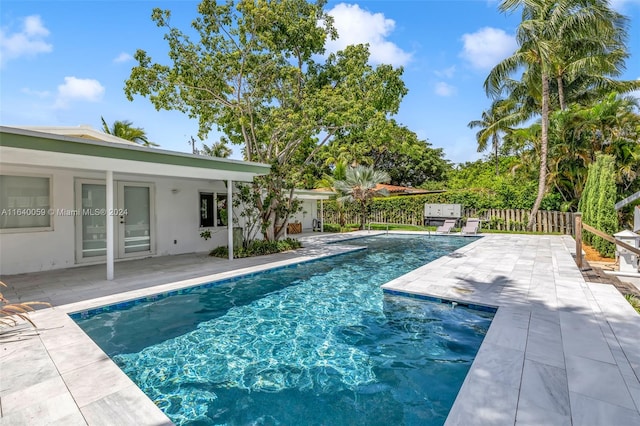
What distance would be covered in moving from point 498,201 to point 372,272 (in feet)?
45.0

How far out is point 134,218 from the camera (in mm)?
10094

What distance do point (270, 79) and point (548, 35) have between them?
1382cm

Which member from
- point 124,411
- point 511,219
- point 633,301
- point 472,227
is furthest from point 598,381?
point 511,219

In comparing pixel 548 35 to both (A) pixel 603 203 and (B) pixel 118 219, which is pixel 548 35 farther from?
(B) pixel 118 219

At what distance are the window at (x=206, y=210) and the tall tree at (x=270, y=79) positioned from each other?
6.97 ft

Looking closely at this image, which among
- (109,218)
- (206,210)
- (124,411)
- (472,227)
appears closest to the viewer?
(124,411)

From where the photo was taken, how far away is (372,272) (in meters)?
8.74

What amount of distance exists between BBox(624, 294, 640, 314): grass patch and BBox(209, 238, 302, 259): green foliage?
925cm

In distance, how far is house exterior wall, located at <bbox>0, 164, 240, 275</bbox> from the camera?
777cm

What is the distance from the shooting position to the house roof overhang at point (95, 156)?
5.18 metres

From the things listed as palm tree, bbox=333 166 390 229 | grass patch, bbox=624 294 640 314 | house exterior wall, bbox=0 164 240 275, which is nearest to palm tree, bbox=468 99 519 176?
palm tree, bbox=333 166 390 229

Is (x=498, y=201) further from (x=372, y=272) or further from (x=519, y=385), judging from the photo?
(x=519, y=385)

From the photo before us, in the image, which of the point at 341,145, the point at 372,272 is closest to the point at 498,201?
the point at 341,145

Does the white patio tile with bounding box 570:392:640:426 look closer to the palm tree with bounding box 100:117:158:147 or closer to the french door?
the french door
